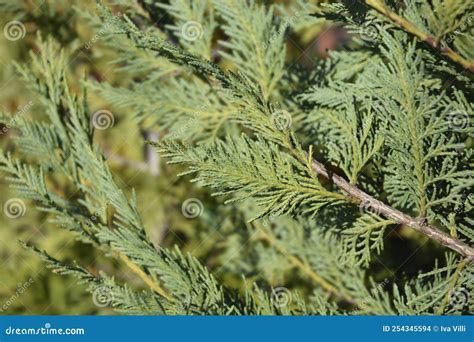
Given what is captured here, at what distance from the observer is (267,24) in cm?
133

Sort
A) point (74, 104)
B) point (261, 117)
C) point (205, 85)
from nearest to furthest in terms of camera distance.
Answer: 1. point (261, 117)
2. point (74, 104)
3. point (205, 85)

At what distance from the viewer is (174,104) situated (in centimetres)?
144

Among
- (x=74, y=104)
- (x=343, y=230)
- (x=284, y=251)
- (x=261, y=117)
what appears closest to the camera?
(x=261, y=117)

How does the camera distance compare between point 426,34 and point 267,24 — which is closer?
point 426,34

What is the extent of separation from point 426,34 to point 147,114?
733mm

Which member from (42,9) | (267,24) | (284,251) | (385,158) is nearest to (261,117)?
(385,158)

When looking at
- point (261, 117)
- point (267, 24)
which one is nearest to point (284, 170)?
point (261, 117)

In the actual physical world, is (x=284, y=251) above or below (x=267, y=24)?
below

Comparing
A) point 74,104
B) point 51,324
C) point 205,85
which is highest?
point 205,85

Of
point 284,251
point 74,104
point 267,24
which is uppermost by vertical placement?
point 267,24

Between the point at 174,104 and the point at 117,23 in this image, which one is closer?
the point at 117,23

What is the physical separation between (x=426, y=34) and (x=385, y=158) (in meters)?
0.22

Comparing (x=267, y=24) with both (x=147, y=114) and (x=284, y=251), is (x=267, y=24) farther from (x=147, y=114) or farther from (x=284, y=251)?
(x=284, y=251)

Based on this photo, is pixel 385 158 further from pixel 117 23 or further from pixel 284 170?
pixel 117 23
